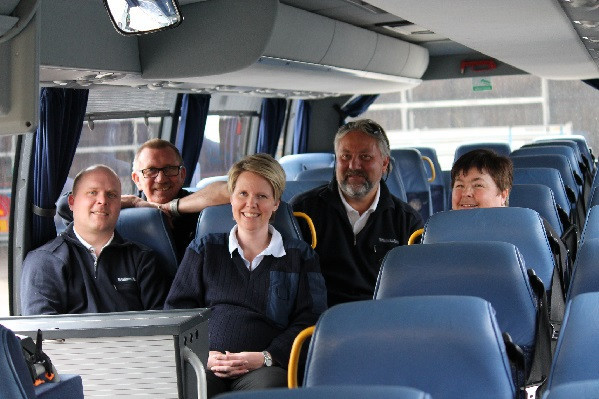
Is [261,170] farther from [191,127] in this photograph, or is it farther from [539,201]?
[191,127]

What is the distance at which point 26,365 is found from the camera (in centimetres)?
249

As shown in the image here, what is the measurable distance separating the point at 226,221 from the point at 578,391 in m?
3.58

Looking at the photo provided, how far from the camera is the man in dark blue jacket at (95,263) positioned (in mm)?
5184

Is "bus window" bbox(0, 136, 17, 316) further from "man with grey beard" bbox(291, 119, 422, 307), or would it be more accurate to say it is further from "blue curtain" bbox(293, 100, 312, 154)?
"blue curtain" bbox(293, 100, 312, 154)

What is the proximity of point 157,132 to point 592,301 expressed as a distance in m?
7.49

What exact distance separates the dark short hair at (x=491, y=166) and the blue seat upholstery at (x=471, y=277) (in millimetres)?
1562

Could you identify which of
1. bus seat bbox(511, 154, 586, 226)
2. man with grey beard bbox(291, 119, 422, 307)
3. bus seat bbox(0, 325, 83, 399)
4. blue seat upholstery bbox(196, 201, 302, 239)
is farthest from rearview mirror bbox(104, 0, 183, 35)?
bus seat bbox(511, 154, 586, 226)

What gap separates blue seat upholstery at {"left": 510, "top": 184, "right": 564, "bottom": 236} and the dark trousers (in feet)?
8.70

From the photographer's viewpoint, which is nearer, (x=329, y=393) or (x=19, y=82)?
(x=329, y=393)

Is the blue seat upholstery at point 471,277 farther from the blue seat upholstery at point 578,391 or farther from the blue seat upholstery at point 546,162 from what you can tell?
the blue seat upholstery at point 546,162

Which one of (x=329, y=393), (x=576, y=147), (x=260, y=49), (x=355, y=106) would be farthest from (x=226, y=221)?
(x=355, y=106)

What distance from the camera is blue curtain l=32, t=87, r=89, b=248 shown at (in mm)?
6957

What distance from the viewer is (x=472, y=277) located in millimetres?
4098

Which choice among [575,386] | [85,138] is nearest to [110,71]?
[85,138]
